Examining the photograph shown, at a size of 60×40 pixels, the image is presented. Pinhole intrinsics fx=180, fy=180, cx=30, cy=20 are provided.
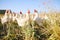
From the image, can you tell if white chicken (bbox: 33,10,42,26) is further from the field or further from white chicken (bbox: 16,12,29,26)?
white chicken (bbox: 16,12,29,26)

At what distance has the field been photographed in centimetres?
294

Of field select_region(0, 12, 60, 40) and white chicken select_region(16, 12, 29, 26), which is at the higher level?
white chicken select_region(16, 12, 29, 26)

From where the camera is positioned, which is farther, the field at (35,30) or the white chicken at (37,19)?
the white chicken at (37,19)

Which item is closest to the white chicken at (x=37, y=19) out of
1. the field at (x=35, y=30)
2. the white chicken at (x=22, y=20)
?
the field at (x=35, y=30)

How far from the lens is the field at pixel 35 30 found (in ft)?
9.66

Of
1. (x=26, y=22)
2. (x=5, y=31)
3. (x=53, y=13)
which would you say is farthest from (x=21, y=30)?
(x=53, y=13)

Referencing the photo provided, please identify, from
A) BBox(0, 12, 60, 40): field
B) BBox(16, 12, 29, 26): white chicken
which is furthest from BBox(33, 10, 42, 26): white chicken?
BBox(16, 12, 29, 26): white chicken

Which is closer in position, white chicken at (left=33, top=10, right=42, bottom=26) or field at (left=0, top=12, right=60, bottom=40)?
field at (left=0, top=12, right=60, bottom=40)

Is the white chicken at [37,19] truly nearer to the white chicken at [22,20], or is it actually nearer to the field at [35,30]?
the field at [35,30]

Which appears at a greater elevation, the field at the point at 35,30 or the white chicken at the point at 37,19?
the white chicken at the point at 37,19

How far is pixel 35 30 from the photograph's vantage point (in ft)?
10.6

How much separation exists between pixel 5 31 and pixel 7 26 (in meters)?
0.15

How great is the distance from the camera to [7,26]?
138 inches

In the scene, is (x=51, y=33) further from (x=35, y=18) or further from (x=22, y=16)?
(x=22, y=16)
